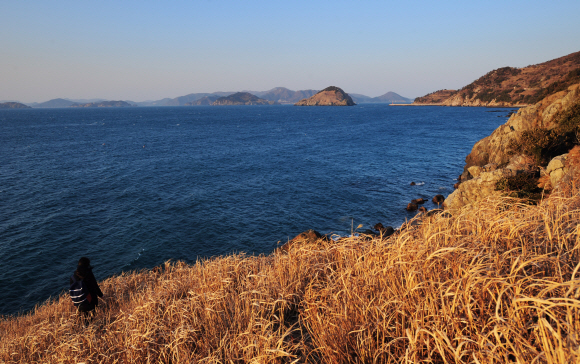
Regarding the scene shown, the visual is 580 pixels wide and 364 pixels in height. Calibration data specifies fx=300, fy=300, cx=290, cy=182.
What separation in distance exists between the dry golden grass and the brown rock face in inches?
951

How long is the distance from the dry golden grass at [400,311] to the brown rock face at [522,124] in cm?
2416

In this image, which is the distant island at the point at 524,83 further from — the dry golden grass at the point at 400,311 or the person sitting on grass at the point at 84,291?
the person sitting on grass at the point at 84,291

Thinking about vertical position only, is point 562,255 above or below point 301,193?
above

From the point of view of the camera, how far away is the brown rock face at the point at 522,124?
77.1 feet

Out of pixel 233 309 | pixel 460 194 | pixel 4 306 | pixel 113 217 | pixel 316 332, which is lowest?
pixel 4 306

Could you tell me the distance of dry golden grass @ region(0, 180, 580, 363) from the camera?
2869 mm

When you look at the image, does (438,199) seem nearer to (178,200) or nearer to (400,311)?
(178,200)

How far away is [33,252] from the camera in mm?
23250

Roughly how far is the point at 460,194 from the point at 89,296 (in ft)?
73.7

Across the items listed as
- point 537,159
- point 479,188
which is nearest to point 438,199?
point 479,188

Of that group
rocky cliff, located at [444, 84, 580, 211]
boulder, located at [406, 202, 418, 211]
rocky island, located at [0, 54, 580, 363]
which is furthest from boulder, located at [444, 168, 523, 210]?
rocky island, located at [0, 54, 580, 363]

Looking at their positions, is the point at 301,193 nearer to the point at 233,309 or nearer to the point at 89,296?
the point at 89,296

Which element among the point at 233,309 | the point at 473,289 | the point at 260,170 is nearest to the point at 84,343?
the point at 233,309

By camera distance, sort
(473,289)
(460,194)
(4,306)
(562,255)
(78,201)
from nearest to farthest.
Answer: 1. (473,289)
2. (562,255)
3. (4,306)
4. (460,194)
5. (78,201)
